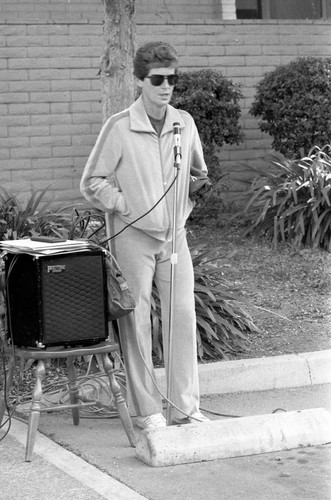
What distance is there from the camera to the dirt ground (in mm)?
7662

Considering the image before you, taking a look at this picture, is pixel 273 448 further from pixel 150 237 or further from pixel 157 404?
pixel 150 237

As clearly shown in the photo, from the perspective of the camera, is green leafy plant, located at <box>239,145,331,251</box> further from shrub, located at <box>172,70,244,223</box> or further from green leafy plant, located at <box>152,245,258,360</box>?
green leafy plant, located at <box>152,245,258,360</box>

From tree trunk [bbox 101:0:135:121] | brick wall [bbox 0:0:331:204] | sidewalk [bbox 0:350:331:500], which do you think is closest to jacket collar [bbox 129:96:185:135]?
sidewalk [bbox 0:350:331:500]

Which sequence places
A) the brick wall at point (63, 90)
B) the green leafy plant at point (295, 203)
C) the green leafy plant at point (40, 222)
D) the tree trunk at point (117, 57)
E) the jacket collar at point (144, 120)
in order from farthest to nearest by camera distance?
the brick wall at point (63, 90) → the green leafy plant at point (295, 203) → the tree trunk at point (117, 57) → the green leafy plant at point (40, 222) → the jacket collar at point (144, 120)

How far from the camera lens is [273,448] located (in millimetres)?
5359

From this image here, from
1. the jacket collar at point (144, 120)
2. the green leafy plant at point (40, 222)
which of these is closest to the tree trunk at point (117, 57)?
the green leafy plant at point (40, 222)

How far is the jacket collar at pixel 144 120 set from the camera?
18.3 feet

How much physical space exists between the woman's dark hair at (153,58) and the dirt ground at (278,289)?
2.51 meters

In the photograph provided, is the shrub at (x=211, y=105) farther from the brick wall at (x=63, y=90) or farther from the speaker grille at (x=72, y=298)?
the speaker grille at (x=72, y=298)

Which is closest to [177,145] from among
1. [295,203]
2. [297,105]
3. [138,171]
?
[138,171]

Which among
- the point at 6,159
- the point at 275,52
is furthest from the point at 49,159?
the point at 275,52

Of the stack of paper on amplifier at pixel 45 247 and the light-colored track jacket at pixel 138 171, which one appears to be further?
the light-colored track jacket at pixel 138 171

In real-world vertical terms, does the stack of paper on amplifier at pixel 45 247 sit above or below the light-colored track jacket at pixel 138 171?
below

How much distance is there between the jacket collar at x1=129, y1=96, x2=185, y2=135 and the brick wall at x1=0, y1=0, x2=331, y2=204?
5.82 m
